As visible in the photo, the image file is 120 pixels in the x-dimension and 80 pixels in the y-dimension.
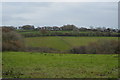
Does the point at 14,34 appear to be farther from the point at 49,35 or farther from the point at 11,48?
the point at 49,35

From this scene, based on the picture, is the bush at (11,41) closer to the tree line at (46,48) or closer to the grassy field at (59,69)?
the tree line at (46,48)

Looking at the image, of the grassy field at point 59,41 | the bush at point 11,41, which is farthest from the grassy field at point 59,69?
the grassy field at point 59,41

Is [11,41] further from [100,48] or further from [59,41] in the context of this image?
[100,48]

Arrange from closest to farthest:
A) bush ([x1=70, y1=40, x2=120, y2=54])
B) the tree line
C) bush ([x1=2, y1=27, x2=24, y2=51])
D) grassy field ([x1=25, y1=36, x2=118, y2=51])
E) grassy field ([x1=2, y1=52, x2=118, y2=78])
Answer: grassy field ([x1=2, y1=52, x2=118, y2=78])
bush ([x1=70, y1=40, x2=120, y2=54])
the tree line
bush ([x1=2, y1=27, x2=24, y2=51])
grassy field ([x1=25, y1=36, x2=118, y2=51])

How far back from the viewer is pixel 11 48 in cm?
2817

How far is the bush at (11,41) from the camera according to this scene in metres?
26.2

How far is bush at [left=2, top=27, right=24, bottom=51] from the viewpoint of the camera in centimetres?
2617

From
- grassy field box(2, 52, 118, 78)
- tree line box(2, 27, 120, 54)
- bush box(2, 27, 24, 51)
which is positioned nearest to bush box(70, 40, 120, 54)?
tree line box(2, 27, 120, 54)

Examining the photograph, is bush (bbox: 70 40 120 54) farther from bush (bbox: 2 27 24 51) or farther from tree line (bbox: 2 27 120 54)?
bush (bbox: 2 27 24 51)

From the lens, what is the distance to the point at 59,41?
27.4m

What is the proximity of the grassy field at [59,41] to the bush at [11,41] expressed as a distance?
1.27 meters

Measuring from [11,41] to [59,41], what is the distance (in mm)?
7082

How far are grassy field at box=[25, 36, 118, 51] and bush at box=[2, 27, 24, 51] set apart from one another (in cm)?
127

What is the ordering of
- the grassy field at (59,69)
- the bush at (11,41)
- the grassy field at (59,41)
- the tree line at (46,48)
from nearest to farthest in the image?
the grassy field at (59,69) → the tree line at (46,48) → the bush at (11,41) → the grassy field at (59,41)
